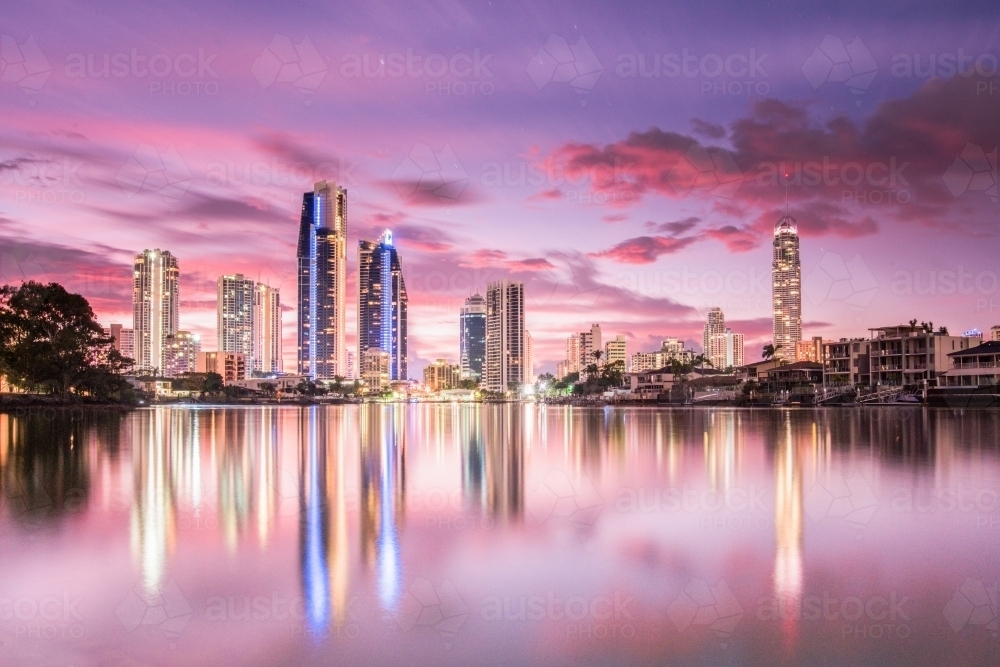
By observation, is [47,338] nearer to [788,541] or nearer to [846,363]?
[788,541]

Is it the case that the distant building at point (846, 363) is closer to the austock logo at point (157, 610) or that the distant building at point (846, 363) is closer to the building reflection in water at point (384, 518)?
the building reflection in water at point (384, 518)

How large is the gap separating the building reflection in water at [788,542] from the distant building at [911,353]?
9081 cm

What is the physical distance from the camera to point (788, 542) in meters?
11.5

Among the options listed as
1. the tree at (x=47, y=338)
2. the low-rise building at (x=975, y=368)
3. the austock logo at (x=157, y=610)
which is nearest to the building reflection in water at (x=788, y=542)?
the austock logo at (x=157, y=610)

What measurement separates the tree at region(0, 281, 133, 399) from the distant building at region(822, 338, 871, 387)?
337ft

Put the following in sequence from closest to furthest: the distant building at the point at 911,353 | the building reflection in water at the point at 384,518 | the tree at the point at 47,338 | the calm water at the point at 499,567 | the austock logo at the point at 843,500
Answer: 1. the calm water at the point at 499,567
2. the building reflection in water at the point at 384,518
3. the austock logo at the point at 843,500
4. the tree at the point at 47,338
5. the distant building at the point at 911,353

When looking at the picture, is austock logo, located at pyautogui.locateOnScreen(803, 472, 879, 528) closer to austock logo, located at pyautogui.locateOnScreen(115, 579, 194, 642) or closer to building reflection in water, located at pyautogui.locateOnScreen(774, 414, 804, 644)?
building reflection in water, located at pyautogui.locateOnScreen(774, 414, 804, 644)

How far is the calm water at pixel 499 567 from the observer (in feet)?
22.9

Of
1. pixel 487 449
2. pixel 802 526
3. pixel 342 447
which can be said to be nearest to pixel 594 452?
pixel 487 449

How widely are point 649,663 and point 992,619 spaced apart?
4106 mm

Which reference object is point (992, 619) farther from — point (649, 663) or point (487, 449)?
point (487, 449)

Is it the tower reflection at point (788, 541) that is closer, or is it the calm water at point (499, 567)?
the calm water at point (499, 567)

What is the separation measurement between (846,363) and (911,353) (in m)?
13.3

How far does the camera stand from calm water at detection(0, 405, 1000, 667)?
6.97 m
